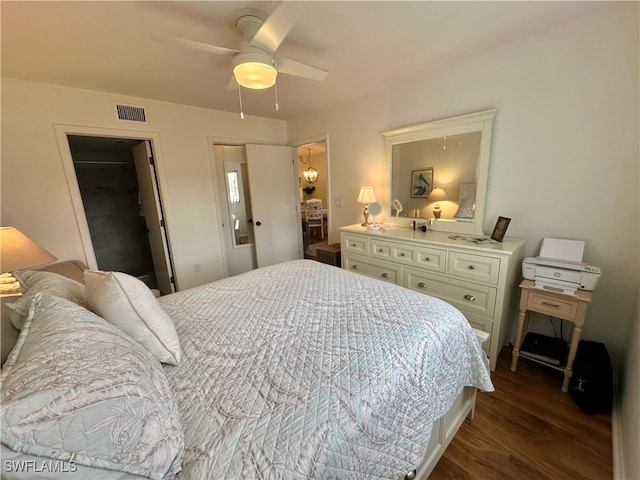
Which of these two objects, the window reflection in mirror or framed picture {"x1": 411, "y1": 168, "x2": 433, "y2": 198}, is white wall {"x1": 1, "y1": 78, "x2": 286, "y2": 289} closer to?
the window reflection in mirror

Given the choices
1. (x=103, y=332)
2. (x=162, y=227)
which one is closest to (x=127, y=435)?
(x=103, y=332)

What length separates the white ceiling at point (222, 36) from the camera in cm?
145

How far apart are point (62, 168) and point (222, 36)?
2.07 metres

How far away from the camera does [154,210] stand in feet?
10.5

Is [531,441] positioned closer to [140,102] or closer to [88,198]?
[140,102]

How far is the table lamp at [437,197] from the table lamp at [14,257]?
2.92m

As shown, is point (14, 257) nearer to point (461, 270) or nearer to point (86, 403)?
point (86, 403)

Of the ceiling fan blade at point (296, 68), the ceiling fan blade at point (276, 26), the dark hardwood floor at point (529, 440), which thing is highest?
the ceiling fan blade at point (276, 26)

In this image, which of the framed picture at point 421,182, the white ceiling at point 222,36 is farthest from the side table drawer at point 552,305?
the white ceiling at point 222,36

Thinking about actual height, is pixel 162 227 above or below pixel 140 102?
below

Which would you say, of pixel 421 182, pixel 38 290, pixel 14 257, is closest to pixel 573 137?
pixel 421 182

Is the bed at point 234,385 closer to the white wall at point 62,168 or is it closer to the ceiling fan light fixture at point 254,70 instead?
the ceiling fan light fixture at point 254,70

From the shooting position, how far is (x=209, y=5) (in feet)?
4.65

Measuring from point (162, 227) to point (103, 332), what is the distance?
8.81ft
